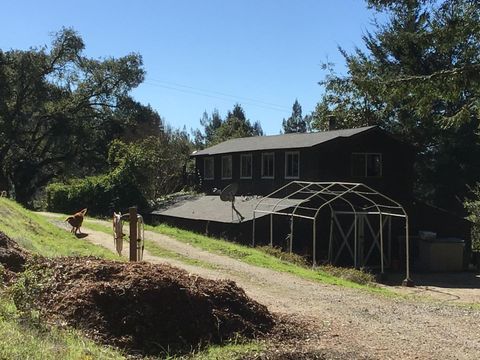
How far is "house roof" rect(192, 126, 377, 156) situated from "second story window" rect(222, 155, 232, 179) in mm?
531

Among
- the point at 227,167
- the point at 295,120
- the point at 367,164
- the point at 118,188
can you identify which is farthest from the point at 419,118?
the point at 295,120

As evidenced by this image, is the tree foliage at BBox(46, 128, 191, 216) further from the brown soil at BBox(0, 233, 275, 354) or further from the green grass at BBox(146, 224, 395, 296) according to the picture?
the brown soil at BBox(0, 233, 275, 354)

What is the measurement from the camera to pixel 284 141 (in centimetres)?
3338

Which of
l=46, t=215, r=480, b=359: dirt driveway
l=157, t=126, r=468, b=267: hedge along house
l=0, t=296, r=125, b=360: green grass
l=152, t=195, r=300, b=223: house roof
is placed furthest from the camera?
l=152, t=195, r=300, b=223: house roof

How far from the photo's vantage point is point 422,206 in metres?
32.7

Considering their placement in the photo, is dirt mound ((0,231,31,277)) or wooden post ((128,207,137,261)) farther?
wooden post ((128,207,137,261))

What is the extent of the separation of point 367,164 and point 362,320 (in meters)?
23.1

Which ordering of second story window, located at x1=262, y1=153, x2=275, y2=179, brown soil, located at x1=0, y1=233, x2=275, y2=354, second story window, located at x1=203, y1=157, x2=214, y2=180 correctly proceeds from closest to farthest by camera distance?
brown soil, located at x1=0, y1=233, x2=275, y2=354 → second story window, located at x1=262, y1=153, x2=275, y2=179 → second story window, located at x1=203, y1=157, x2=214, y2=180

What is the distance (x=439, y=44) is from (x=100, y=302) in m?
12.7

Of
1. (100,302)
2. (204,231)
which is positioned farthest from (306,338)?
(204,231)

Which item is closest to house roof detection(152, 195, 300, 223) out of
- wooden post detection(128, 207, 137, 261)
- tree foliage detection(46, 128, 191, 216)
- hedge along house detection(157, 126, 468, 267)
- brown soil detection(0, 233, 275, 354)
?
hedge along house detection(157, 126, 468, 267)

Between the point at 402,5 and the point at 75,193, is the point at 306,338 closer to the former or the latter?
the point at 402,5

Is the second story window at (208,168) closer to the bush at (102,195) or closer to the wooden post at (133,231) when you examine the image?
the bush at (102,195)

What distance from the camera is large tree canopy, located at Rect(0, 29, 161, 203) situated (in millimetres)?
42281
